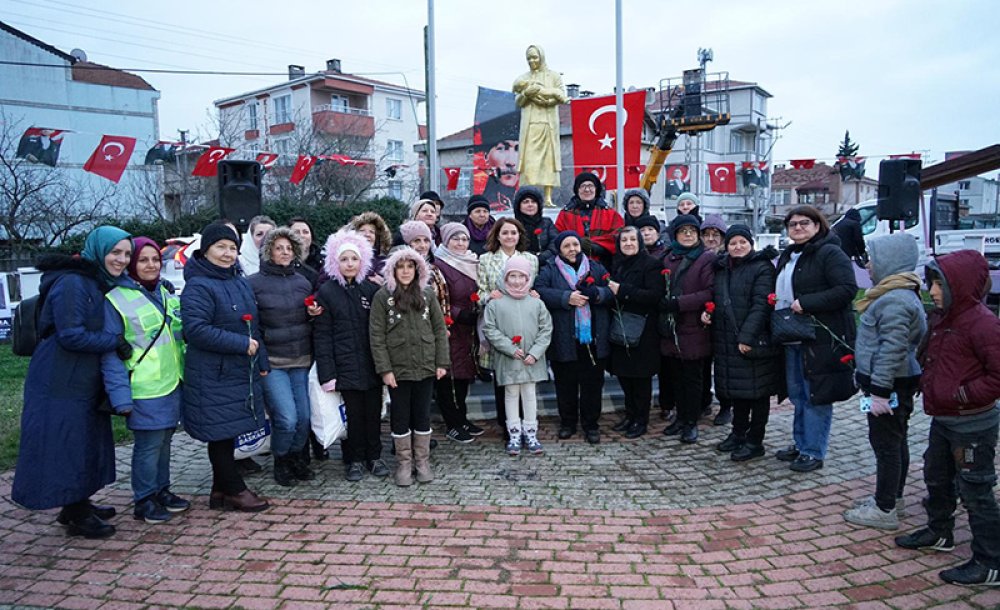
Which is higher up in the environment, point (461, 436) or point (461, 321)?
point (461, 321)

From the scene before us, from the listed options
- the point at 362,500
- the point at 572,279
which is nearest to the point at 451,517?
the point at 362,500

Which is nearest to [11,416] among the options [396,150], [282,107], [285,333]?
[285,333]

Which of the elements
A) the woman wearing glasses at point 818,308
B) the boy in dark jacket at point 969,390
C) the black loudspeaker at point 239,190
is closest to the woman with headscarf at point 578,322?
the woman wearing glasses at point 818,308

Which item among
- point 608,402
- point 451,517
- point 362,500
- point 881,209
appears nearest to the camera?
point 451,517

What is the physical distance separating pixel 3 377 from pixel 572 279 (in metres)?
8.64

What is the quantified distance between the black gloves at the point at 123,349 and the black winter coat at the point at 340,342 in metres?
1.23

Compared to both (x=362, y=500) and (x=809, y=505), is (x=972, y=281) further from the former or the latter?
(x=362, y=500)

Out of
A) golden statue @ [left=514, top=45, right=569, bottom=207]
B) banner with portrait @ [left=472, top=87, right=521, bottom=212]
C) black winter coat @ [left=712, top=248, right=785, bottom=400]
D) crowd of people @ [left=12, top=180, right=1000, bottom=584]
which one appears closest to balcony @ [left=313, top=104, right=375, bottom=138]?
banner with portrait @ [left=472, top=87, right=521, bottom=212]

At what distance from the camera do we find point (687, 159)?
44344mm

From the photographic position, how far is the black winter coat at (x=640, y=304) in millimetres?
5621

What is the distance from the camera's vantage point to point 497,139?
25.4 m

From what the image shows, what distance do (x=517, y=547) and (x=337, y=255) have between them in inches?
100

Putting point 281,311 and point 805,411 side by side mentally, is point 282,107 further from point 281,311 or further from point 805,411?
point 805,411

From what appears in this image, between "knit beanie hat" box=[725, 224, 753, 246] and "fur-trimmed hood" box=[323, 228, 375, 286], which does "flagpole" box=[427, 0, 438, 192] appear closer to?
"fur-trimmed hood" box=[323, 228, 375, 286]
